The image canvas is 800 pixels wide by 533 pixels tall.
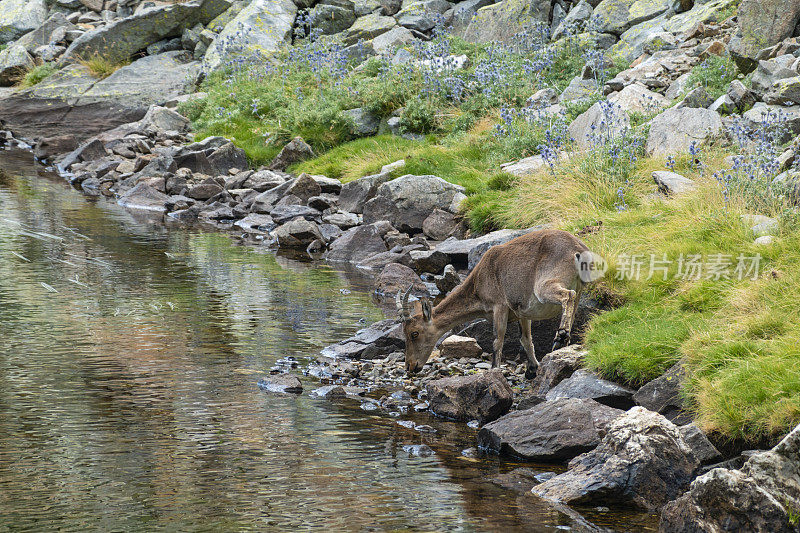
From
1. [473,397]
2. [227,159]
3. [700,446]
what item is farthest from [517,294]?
[227,159]

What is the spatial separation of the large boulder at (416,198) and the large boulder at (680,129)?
4.10m

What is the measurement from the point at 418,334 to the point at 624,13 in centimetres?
1704

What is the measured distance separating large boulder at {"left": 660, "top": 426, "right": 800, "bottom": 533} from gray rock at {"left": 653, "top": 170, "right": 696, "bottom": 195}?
7587 mm

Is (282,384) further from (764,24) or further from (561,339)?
(764,24)

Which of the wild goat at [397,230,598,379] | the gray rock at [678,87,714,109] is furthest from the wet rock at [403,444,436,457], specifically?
the gray rock at [678,87,714,109]

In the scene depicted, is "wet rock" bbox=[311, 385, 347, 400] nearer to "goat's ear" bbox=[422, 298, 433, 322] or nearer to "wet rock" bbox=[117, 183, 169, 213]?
"goat's ear" bbox=[422, 298, 433, 322]

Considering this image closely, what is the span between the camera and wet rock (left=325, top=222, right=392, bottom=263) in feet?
56.7

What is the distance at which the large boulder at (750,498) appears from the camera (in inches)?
219

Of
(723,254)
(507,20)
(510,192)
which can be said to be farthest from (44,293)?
(507,20)

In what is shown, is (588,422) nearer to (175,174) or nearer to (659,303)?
(659,303)

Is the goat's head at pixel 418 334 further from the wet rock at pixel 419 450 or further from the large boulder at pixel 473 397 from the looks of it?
the wet rock at pixel 419 450

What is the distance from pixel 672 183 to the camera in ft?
43.8

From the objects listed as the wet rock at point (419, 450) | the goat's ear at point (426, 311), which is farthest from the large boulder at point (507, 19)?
the wet rock at point (419, 450)

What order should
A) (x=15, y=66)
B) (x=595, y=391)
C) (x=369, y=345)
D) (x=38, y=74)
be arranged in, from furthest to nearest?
(x=15, y=66), (x=38, y=74), (x=369, y=345), (x=595, y=391)
